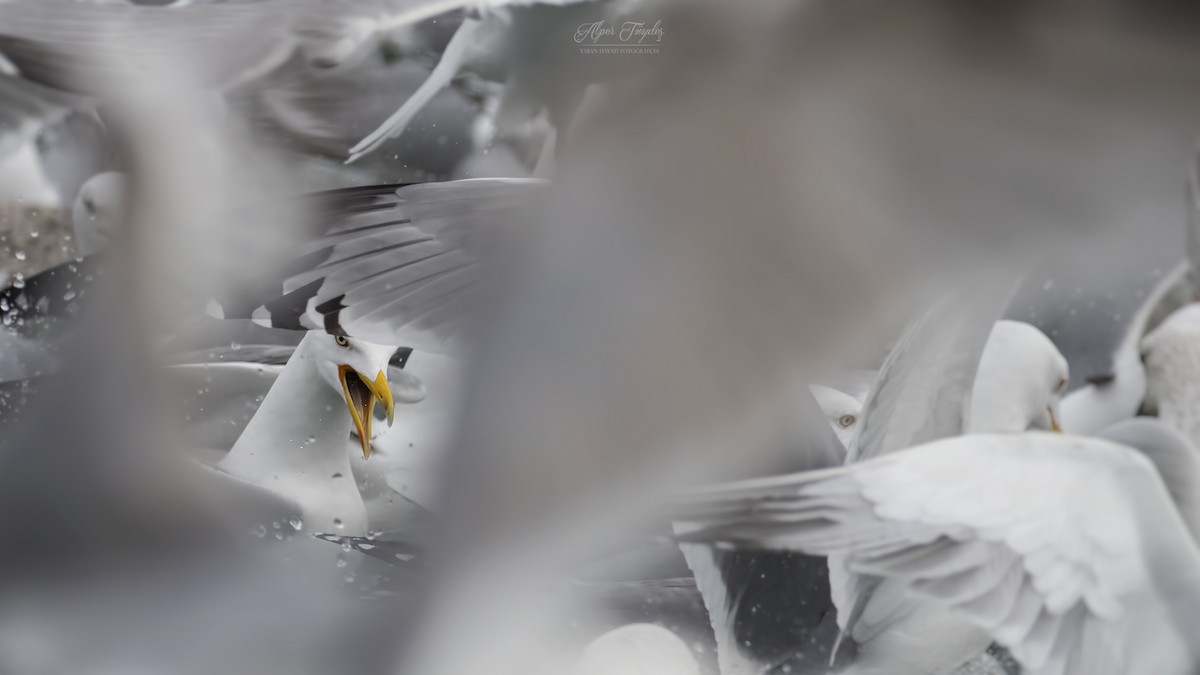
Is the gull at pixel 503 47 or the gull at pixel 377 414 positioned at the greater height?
the gull at pixel 503 47

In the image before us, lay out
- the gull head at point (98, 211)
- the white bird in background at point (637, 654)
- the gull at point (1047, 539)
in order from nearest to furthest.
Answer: the gull at point (1047, 539), the white bird in background at point (637, 654), the gull head at point (98, 211)

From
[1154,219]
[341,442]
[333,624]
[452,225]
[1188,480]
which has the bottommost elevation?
[333,624]

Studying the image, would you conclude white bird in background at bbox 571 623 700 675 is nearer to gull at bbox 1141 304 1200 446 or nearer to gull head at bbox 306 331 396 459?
gull head at bbox 306 331 396 459

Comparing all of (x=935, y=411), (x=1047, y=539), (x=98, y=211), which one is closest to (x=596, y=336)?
(x=935, y=411)

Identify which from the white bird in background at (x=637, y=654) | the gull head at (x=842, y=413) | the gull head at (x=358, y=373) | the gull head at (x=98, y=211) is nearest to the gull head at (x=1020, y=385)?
the gull head at (x=842, y=413)

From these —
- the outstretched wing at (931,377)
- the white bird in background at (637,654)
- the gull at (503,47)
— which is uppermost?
the gull at (503,47)

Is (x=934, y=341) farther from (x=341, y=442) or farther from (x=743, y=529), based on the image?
(x=341, y=442)

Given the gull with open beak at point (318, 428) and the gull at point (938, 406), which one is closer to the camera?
the gull at point (938, 406)

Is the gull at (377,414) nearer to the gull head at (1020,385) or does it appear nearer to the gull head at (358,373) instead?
the gull head at (358,373)

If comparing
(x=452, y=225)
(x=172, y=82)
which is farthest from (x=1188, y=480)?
(x=172, y=82)
